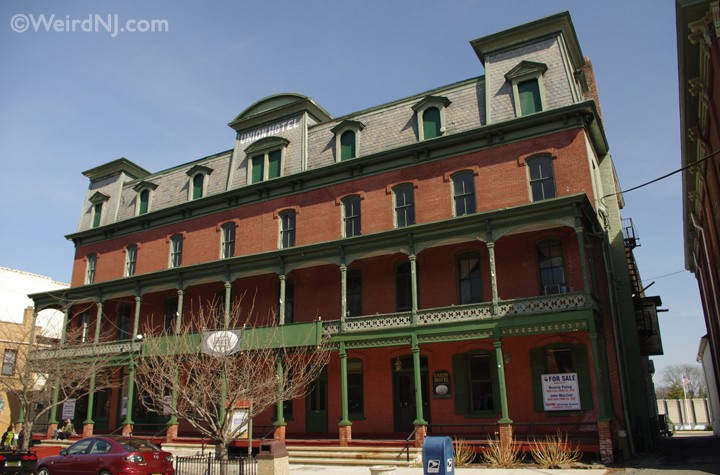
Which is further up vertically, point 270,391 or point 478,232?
point 478,232

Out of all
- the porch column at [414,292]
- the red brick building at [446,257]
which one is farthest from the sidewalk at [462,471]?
the porch column at [414,292]

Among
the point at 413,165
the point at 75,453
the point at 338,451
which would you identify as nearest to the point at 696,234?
the point at 413,165

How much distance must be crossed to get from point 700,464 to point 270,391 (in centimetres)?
1334

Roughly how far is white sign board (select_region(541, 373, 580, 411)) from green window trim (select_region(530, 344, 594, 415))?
224 mm

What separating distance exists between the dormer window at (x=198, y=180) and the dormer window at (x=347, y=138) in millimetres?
8495

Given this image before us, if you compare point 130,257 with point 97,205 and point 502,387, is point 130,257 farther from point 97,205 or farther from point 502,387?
point 502,387

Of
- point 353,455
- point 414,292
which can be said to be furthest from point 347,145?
point 353,455

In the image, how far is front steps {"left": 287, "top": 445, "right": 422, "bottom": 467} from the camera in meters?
18.9

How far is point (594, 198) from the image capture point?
21.7 metres

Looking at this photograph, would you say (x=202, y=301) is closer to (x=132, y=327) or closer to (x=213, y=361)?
(x=132, y=327)

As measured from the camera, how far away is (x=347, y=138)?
89.6 feet

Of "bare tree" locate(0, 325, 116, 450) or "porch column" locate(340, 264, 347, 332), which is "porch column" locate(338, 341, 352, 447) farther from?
"bare tree" locate(0, 325, 116, 450)

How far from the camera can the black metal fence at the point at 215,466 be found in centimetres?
1491

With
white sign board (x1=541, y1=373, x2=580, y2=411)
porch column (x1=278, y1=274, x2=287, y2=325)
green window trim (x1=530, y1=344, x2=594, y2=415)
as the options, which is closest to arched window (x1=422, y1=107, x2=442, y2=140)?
porch column (x1=278, y1=274, x2=287, y2=325)
